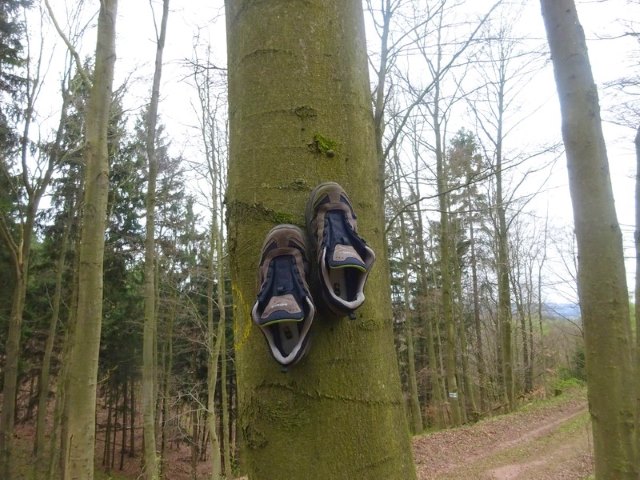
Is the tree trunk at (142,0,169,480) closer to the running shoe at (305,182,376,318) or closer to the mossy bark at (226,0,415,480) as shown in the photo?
the mossy bark at (226,0,415,480)

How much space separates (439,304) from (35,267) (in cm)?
1596

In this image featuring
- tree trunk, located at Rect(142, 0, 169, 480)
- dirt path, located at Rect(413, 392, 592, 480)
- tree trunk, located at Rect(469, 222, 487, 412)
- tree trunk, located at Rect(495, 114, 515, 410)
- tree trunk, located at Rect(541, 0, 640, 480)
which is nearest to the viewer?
tree trunk, located at Rect(541, 0, 640, 480)

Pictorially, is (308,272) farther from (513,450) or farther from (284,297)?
(513,450)

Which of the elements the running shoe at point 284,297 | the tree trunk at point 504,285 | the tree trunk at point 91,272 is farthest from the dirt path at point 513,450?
the running shoe at point 284,297

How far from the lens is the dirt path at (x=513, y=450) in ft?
28.2

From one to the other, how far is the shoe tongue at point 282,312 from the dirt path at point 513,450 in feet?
28.7

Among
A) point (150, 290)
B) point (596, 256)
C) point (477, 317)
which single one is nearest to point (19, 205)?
point (150, 290)

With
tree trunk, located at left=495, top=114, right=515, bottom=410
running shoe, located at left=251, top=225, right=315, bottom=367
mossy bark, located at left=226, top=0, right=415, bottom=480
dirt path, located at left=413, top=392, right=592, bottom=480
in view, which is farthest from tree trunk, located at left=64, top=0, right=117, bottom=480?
tree trunk, located at left=495, top=114, right=515, bottom=410

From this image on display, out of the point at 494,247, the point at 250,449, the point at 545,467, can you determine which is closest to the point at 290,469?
the point at 250,449

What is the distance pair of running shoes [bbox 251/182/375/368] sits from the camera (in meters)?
0.90

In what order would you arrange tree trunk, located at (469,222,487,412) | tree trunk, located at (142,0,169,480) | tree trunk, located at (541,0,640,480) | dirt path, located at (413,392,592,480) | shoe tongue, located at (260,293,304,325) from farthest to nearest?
tree trunk, located at (469,222,487,412), tree trunk, located at (142,0,169,480), dirt path, located at (413,392,592,480), tree trunk, located at (541,0,640,480), shoe tongue, located at (260,293,304,325)

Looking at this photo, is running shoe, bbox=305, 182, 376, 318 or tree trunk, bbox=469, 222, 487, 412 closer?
running shoe, bbox=305, 182, 376, 318

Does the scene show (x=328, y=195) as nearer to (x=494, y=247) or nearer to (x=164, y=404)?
(x=494, y=247)

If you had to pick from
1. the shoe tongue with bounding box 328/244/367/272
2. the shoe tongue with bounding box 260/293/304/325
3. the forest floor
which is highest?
the shoe tongue with bounding box 328/244/367/272
